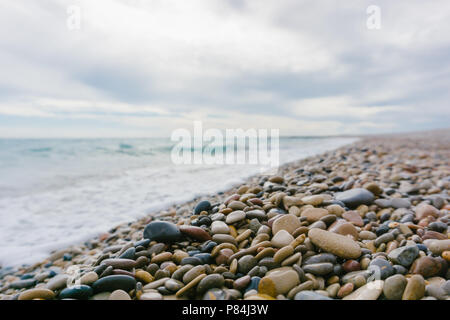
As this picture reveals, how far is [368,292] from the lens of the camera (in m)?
1.38

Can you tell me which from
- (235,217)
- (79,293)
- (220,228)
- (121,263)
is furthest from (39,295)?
(235,217)

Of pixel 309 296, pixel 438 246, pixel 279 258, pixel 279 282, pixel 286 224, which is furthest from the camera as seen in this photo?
pixel 286 224

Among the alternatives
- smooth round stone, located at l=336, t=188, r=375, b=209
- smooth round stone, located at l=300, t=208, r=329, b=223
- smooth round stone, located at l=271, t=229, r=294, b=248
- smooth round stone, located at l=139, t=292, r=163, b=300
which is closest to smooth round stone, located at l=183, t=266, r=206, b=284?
smooth round stone, located at l=139, t=292, r=163, b=300

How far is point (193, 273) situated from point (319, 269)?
794 millimetres

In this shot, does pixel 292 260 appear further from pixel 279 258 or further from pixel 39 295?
pixel 39 295

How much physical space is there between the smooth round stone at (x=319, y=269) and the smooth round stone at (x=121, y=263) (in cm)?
119

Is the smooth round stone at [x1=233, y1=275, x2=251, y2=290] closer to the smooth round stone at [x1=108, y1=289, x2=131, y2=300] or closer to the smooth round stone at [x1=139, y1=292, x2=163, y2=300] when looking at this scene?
the smooth round stone at [x1=139, y1=292, x2=163, y2=300]

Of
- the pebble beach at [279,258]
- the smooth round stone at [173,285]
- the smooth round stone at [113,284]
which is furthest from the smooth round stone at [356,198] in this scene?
the smooth round stone at [113,284]

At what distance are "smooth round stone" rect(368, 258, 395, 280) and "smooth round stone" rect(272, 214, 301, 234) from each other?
0.57m

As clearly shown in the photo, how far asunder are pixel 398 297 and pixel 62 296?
6.42 feet

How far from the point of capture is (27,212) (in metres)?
5.27

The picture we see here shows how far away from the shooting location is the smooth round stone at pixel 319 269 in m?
1.54

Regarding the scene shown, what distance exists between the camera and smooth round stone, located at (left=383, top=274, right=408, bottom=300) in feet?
4.47
